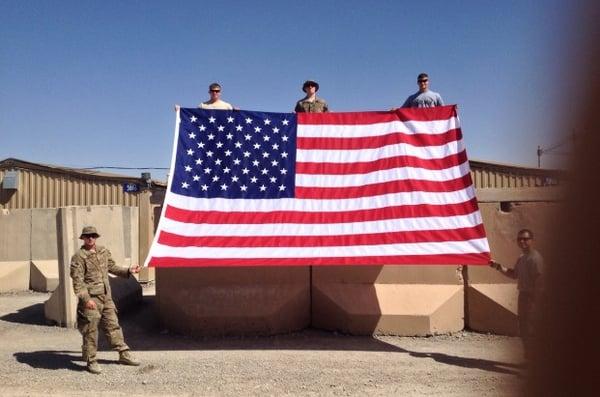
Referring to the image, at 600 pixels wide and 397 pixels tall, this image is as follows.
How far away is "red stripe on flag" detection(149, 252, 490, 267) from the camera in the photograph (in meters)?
6.29

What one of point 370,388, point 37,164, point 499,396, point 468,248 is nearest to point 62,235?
point 370,388

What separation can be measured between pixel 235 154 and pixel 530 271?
406cm

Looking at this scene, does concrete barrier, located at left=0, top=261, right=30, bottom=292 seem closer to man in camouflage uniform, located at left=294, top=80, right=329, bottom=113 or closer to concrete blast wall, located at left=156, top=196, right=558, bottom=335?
concrete blast wall, located at left=156, top=196, right=558, bottom=335

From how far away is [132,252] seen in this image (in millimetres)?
12750

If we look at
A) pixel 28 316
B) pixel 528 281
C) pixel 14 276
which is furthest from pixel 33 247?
pixel 528 281

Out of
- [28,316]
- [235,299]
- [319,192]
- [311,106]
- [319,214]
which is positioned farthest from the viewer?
[28,316]

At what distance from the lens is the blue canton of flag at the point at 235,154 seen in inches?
274

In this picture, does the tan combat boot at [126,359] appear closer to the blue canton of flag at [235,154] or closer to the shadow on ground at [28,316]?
the blue canton of flag at [235,154]

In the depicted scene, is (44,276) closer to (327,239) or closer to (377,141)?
(327,239)

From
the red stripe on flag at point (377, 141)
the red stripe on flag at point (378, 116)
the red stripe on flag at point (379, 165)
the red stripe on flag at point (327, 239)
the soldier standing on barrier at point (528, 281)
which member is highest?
the red stripe on flag at point (378, 116)

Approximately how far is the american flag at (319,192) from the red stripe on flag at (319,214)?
0.01 metres

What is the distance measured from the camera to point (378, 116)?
7.22 meters

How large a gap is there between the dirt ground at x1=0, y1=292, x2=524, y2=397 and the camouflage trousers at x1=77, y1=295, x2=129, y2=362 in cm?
26

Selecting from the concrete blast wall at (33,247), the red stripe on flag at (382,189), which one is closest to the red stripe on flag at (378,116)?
the red stripe on flag at (382,189)
